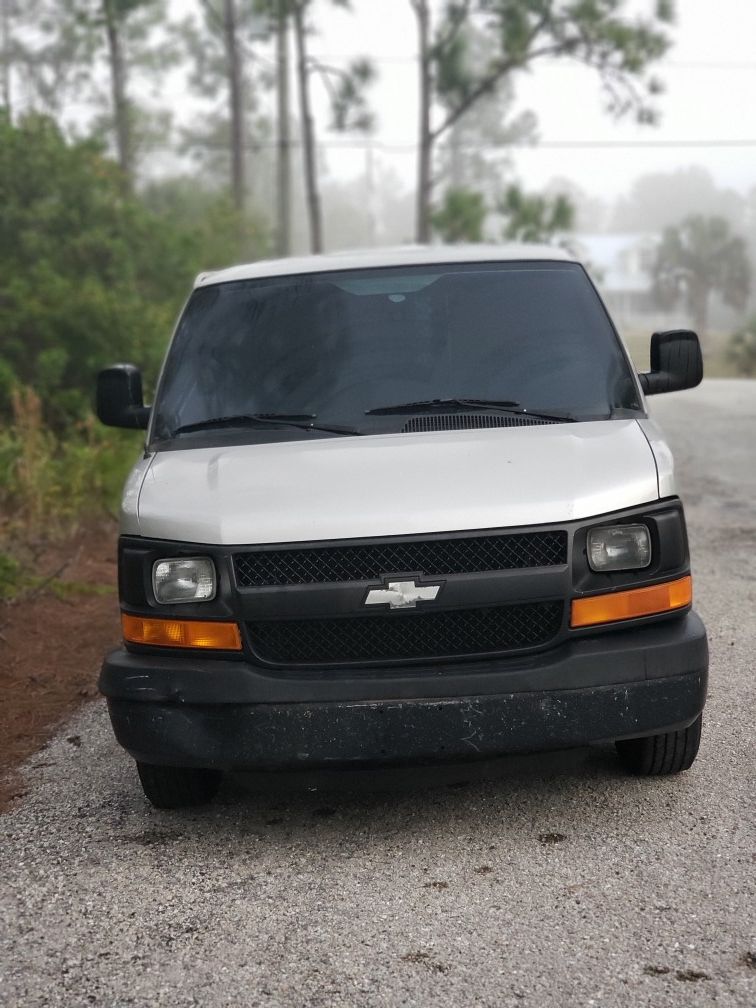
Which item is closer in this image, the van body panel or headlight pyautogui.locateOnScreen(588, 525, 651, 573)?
headlight pyautogui.locateOnScreen(588, 525, 651, 573)

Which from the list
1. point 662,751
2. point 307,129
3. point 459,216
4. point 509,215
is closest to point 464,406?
point 662,751

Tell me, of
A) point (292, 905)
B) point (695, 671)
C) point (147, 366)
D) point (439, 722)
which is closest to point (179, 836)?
point (292, 905)

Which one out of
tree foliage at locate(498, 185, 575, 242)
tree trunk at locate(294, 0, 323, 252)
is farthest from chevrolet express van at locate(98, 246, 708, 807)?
tree trunk at locate(294, 0, 323, 252)

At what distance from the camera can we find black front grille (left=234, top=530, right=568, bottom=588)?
420cm

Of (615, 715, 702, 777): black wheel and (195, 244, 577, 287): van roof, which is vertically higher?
(195, 244, 577, 287): van roof

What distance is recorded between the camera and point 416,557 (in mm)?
4199

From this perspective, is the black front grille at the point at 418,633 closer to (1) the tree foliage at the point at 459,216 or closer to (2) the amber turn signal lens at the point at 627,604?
(2) the amber turn signal lens at the point at 627,604

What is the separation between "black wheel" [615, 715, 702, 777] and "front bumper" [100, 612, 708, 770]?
0.38 m

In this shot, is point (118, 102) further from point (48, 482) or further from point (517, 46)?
point (48, 482)

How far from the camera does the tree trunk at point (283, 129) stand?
3812 cm

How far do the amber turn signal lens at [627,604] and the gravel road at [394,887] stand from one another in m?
0.50

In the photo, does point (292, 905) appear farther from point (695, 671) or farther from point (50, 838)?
point (695, 671)

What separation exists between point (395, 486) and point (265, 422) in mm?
900

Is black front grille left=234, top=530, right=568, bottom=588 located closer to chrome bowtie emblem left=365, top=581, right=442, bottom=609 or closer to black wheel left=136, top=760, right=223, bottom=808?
chrome bowtie emblem left=365, top=581, right=442, bottom=609
